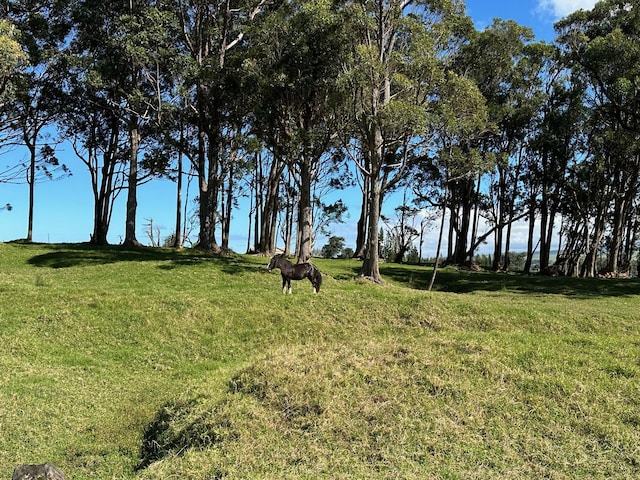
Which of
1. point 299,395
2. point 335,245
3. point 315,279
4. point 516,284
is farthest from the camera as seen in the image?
point 335,245

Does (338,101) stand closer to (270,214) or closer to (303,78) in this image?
(303,78)

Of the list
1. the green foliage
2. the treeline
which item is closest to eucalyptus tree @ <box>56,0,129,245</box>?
the treeline

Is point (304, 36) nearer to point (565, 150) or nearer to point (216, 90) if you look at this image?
point (216, 90)

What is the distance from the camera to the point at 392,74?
21.4 metres

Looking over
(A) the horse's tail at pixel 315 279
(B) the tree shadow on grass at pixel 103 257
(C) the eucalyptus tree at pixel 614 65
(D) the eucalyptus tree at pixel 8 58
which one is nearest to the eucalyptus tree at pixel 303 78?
(B) the tree shadow on grass at pixel 103 257

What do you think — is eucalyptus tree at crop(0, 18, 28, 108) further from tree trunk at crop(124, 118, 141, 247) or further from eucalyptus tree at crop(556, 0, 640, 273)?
eucalyptus tree at crop(556, 0, 640, 273)

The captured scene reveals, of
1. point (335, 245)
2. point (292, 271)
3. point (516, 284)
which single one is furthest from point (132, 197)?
point (335, 245)

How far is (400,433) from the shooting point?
6.23 m

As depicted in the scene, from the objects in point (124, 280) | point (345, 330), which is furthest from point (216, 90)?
point (345, 330)

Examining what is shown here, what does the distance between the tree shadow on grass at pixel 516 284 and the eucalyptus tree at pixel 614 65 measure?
26.7ft

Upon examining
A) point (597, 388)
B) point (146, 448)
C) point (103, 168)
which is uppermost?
point (103, 168)

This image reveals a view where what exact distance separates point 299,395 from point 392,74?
56.3 feet

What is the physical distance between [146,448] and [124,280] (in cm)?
1295

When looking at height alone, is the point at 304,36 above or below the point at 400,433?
above
